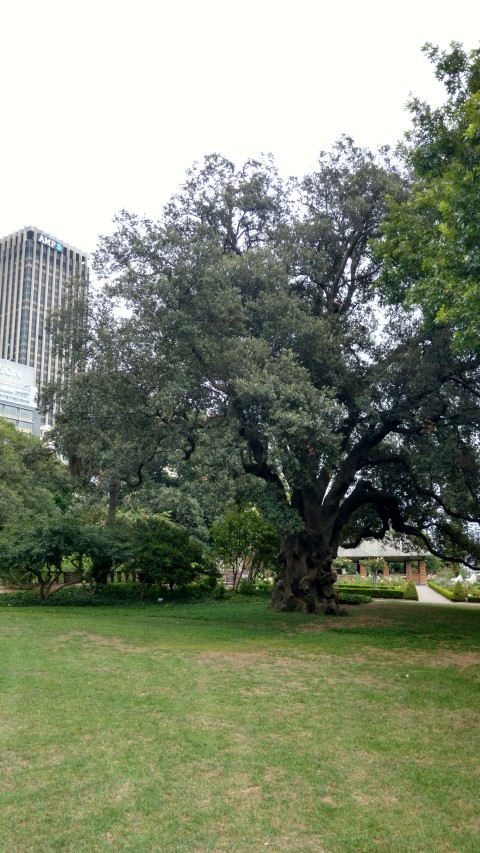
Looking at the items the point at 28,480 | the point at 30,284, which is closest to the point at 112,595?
the point at 28,480

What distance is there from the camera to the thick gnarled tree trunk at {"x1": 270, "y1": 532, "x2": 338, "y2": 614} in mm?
18750

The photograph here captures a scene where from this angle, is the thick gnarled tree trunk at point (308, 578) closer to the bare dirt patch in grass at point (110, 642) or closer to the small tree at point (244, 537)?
the small tree at point (244, 537)

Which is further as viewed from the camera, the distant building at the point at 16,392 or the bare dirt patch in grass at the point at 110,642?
the distant building at the point at 16,392

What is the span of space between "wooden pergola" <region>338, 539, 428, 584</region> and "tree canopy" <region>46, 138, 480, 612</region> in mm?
22213

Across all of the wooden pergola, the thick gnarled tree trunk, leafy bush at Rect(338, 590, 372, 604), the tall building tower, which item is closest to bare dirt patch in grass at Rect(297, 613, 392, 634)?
the thick gnarled tree trunk

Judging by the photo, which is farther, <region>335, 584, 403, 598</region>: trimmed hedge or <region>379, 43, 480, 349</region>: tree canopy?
<region>335, 584, 403, 598</region>: trimmed hedge

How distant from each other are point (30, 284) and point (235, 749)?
4250 inches

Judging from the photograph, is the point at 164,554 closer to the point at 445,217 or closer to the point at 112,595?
the point at 112,595

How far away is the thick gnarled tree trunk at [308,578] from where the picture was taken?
738 inches

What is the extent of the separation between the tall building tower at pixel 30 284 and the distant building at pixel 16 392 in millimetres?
6797

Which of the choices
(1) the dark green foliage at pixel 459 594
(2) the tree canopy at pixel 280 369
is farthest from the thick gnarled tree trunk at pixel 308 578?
(1) the dark green foliage at pixel 459 594

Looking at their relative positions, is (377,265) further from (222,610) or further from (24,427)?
(24,427)

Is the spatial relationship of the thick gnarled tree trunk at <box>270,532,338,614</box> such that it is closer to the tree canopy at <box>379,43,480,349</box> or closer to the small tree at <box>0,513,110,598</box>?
the small tree at <box>0,513,110,598</box>

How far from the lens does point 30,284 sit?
10469 cm
